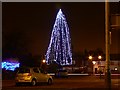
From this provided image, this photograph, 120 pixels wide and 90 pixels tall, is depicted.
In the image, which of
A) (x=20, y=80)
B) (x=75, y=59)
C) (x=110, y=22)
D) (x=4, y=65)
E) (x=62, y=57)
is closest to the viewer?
(x=110, y=22)

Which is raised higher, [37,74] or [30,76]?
[37,74]

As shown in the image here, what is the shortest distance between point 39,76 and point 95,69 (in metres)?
64.2

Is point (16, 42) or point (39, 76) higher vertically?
point (16, 42)

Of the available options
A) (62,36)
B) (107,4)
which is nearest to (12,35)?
(62,36)

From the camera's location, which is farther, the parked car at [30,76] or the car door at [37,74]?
the car door at [37,74]

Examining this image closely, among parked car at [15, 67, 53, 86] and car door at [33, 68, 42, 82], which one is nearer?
parked car at [15, 67, 53, 86]

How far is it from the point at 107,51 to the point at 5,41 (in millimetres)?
76071

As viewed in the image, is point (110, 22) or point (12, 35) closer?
point (110, 22)

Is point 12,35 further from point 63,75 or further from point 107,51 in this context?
point 107,51

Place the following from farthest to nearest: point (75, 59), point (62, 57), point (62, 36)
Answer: point (75, 59)
point (62, 57)
point (62, 36)

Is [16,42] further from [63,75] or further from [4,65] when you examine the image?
[63,75]

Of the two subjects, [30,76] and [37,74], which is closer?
[30,76]

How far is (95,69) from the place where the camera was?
101375 millimetres

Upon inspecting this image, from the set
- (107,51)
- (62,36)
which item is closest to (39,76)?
(107,51)
